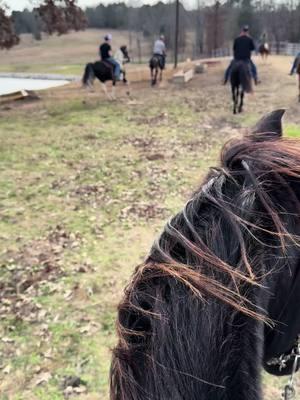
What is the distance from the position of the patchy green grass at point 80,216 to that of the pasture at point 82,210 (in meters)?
0.01

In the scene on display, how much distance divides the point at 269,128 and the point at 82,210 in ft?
14.8

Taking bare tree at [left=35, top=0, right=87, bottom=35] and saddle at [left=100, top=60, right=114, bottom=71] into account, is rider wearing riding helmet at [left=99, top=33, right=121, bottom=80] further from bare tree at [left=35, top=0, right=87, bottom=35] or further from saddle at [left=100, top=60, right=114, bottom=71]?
bare tree at [left=35, top=0, right=87, bottom=35]

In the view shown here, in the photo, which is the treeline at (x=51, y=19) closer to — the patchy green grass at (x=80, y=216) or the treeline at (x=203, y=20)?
the patchy green grass at (x=80, y=216)

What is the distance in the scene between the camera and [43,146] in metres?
8.33

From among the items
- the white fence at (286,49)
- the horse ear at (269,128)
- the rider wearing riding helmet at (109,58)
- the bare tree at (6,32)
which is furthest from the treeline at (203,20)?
the horse ear at (269,128)

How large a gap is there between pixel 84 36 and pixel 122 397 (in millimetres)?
71770

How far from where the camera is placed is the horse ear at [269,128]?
3.35 ft

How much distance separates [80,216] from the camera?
5242 mm

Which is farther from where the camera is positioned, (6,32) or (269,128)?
(6,32)

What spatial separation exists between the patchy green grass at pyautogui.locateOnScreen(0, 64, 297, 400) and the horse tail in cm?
107

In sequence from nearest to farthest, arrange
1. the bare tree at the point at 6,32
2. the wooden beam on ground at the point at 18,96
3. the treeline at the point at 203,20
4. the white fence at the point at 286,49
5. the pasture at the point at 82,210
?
the pasture at the point at 82,210, the bare tree at the point at 6,32, the wooden beam on ground at the point at 18,96, the white fence at the point at 286,49, the treeline at the point at 203,20

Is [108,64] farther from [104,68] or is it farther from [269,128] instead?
[269,128]

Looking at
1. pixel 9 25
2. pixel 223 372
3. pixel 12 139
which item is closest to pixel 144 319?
pixel 223 372

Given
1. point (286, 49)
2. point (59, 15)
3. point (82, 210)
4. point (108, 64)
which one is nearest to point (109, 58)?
point (108, 64)
